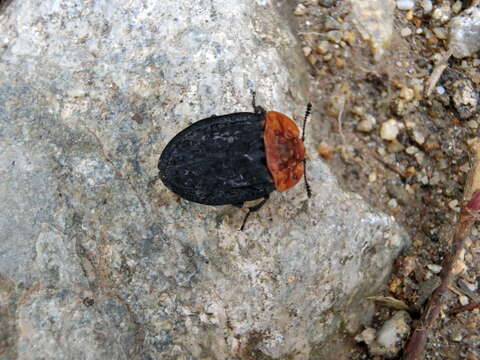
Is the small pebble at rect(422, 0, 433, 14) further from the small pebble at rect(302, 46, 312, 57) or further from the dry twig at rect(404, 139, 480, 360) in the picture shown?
the dry twig at rect(404, 139, 480, 360)

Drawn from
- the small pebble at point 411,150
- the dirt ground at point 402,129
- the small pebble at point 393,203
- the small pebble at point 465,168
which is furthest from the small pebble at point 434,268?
the small pebble at point 411,150

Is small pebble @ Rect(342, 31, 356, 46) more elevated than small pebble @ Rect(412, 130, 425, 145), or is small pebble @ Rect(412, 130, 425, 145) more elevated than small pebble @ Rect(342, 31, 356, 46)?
small pebble @ Rect(342, 31, 356, 46)

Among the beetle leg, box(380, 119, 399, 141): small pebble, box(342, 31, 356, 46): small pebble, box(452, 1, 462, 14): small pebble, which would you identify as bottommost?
the beetle leg

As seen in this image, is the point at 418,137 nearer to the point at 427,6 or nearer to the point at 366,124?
the point at 366,124

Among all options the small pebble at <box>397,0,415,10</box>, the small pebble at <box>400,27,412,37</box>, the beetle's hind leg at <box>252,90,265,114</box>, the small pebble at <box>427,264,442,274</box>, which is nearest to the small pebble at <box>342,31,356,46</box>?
the small pebble at <box>400,27,412,37</box>

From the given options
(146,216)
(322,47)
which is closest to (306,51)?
(322,47)

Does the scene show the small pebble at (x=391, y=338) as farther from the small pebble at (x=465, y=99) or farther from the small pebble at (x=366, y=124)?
the small pebble at (x=465, y=99)

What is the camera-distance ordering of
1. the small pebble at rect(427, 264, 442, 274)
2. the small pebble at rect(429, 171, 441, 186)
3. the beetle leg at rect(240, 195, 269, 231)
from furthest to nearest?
the small pebble at rect(429, 171, 441, 186), the small pebble at rect(427, 264, 442, 274), the beetle leg at rect(240, 195, 269, 231)
